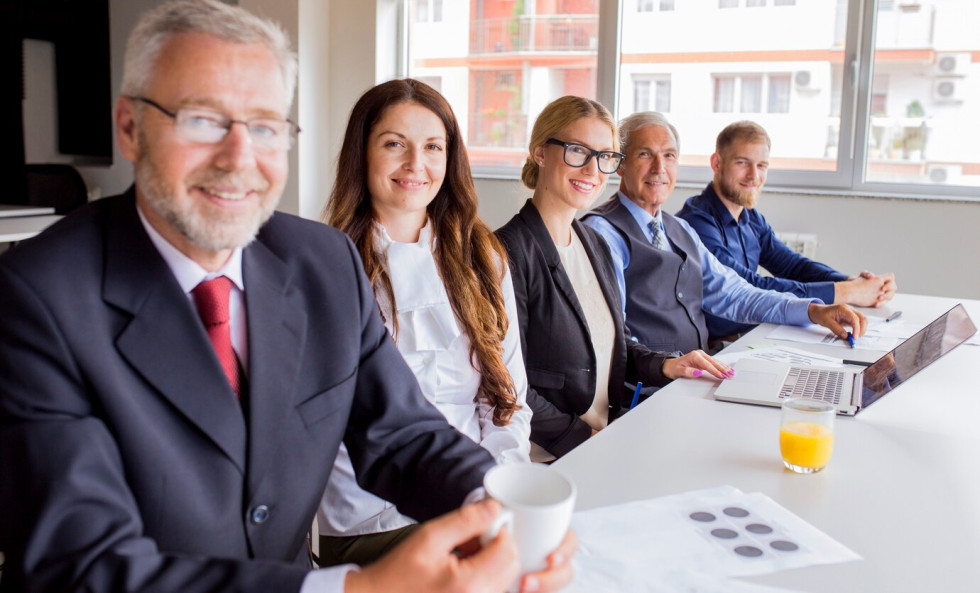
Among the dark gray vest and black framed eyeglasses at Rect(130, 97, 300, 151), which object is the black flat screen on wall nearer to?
the dark gray vest

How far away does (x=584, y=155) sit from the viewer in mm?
2264

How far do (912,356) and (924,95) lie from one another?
8.60ft

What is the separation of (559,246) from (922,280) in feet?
8.19

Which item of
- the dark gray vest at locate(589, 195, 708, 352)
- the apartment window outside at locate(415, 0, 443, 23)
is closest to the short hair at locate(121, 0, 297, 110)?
the dark gray vest at locate(589, 195, 708, 352)

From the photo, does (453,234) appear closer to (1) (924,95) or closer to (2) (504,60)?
(1) (924,95)

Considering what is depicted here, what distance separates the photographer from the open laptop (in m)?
1.68

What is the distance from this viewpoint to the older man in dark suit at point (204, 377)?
77cm

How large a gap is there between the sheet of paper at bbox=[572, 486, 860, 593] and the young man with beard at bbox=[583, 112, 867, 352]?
1.28 m

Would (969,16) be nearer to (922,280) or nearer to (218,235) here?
(922,280)

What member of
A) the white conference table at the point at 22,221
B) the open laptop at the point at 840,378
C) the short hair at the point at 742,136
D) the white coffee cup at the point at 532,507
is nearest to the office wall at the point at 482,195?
the white conference table at the point at 22,221

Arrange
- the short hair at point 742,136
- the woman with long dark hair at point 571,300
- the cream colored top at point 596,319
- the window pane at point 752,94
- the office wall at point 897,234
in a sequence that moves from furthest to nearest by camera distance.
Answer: the window pane at point 752,94, the office wall at point 897,234, the short hair at point 742,136, the cream colored top at point 596,319, the woman with long dark hair at point 571,300

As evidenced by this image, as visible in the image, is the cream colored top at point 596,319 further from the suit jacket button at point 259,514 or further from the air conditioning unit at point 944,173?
the air conditioning unit at point 944,173

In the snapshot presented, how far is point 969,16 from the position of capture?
388 centimetres

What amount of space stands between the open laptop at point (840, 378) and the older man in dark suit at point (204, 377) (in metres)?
0.82
